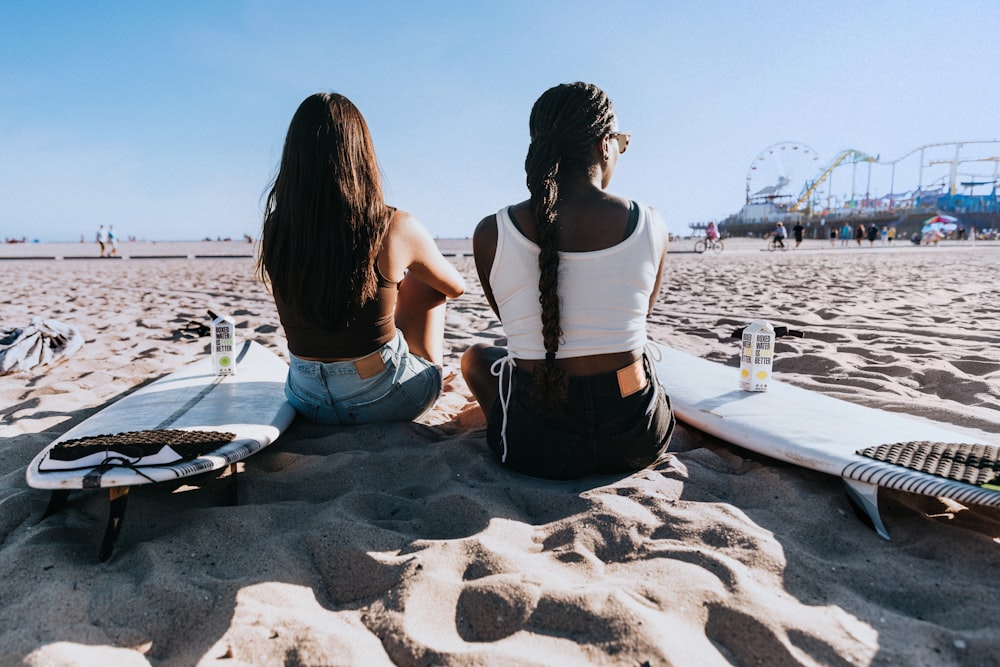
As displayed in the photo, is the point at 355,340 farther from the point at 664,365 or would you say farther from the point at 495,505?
the point at 664,365

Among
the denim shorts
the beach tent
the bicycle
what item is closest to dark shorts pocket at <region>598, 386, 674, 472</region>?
the denim shorts

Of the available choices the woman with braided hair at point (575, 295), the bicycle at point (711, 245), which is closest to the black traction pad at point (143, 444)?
the woman with braided hair at point (575, 295)

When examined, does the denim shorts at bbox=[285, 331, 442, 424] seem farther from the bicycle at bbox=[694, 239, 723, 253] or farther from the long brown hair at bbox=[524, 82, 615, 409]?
the bicycle at bbox=[694, 239, 723, 253]

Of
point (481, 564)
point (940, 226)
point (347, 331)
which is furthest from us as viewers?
point (940, 226)

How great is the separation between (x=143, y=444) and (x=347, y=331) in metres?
0.81

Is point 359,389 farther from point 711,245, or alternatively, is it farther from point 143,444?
point 711,245

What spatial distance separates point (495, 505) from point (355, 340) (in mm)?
935

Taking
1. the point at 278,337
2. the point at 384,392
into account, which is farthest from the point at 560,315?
the point at 278,337

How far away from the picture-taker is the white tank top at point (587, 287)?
194 cm

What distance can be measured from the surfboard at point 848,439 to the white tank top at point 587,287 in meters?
0.66

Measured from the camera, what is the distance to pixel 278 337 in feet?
15.9

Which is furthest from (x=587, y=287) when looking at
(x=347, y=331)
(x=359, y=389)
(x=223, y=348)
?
(x=223, y=348)

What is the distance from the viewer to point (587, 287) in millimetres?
1950

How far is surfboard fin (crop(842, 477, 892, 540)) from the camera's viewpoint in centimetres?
173
